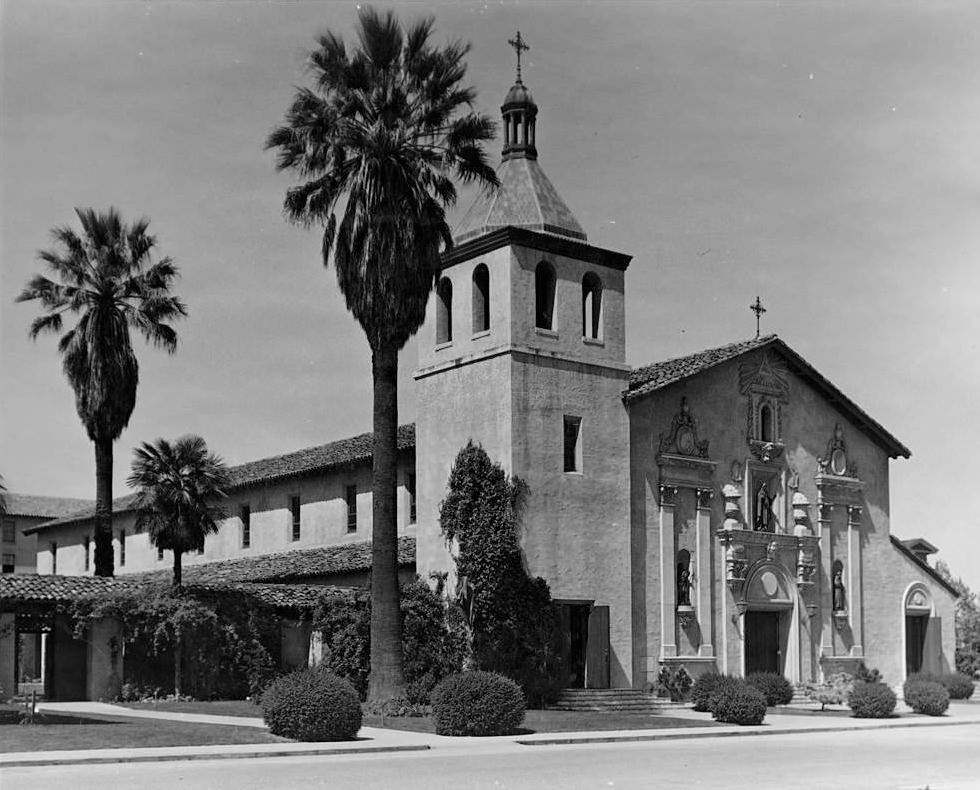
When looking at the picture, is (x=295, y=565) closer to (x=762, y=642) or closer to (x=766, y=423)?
(x=762, y=642)

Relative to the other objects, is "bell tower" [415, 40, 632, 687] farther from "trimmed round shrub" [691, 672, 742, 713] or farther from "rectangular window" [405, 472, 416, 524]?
"rectangular window" [405, 472, 416, 524]

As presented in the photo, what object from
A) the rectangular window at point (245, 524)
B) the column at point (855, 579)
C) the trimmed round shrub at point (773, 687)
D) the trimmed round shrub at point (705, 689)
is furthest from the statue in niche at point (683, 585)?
the rectangular window at point (245, 524)

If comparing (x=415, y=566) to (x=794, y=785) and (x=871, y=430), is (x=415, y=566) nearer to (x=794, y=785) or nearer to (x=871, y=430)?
(x=871, y=430)

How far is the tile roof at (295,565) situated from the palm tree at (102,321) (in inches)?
185

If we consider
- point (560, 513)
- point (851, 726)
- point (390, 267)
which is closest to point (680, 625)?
point (560, 513)

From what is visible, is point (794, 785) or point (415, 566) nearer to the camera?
point (794, 785)

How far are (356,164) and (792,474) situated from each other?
1922 cm

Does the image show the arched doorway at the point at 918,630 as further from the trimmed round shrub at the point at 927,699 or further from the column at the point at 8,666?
the column at the point at 8,666

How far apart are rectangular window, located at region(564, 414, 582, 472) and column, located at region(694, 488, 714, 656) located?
5109 millimetres

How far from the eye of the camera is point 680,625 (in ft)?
140

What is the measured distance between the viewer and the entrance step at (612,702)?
38.4m

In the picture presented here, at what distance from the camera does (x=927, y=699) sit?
39688mm

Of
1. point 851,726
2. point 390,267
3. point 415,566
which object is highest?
point 390,267

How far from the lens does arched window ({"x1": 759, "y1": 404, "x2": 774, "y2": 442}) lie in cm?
4691
